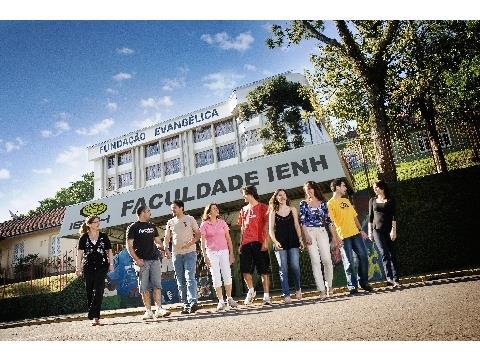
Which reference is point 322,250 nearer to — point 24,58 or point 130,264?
point 24,58

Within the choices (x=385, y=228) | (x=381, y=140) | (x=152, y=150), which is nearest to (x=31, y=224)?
(x=152, y=150)

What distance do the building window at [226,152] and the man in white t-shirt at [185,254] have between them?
2605 cm

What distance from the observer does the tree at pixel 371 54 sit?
8.52 meters

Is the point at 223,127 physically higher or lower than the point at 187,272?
higher

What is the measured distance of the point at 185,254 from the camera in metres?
4.95

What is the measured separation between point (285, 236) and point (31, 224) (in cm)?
2052

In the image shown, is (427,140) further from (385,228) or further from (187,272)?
(187,272)

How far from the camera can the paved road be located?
7.97ft

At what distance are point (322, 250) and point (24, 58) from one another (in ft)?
16.6

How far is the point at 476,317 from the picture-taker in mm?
2557

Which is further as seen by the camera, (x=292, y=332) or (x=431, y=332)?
(x=292, y=332)

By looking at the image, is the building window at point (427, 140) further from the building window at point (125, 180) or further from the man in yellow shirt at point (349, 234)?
the building window at point (125, 180)

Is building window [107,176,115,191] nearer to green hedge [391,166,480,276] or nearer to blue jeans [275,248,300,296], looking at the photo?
green hedge [391,166,480,276]
